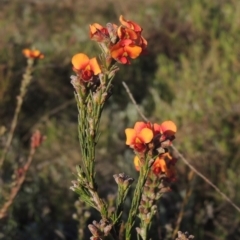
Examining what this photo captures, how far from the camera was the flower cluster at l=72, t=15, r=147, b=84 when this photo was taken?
1025 mm

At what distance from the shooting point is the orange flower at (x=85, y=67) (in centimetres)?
106

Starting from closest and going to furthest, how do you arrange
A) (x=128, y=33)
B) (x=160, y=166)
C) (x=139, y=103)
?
(x=128, y=33) < (x=160, y=166) < (x=139, y=103)

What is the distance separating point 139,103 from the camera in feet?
14.8

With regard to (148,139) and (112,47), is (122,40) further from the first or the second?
(148,139)

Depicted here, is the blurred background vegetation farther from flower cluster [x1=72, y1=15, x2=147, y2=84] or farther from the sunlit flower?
flower cluster [x1=72, y1=15, x2=147, y2=84]

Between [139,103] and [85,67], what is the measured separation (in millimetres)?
3458

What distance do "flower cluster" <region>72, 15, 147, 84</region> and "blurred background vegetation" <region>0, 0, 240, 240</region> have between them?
957 millimetres

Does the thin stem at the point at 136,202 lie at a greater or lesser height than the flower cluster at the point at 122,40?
lesser

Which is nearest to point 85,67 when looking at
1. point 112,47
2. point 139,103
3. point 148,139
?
point 112,47

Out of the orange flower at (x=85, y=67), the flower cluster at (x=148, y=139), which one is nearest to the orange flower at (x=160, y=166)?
the flower cluster at (x=148, y=139)

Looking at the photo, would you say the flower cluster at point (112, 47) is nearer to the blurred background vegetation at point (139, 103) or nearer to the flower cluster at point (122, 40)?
the flower cluster at point (122, 40)

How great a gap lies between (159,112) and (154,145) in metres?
2.98

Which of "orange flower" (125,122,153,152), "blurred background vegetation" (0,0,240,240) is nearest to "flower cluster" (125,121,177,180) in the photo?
"orange flower" (125,122,153,152)

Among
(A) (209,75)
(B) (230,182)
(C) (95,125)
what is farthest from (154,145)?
(A) (209,75)
